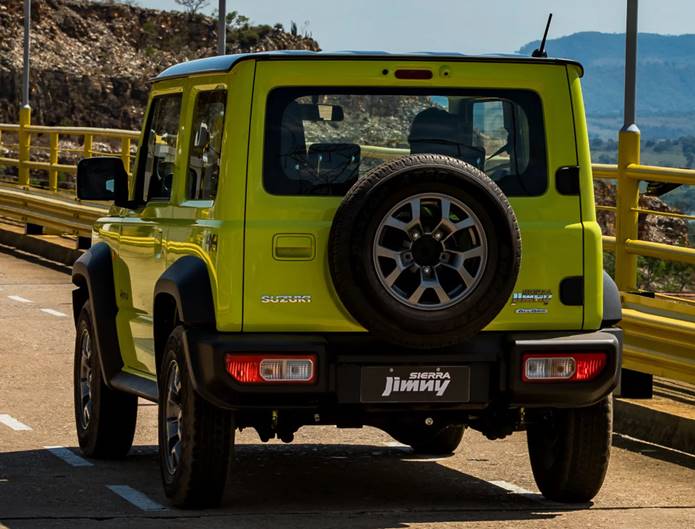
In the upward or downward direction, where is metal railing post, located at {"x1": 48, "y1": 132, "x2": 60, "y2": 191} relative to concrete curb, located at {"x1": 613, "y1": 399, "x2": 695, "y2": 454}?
upward

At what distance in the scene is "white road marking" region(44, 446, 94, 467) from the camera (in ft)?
30.4

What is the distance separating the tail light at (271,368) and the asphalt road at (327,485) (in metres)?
0.59

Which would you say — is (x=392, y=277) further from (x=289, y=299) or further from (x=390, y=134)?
(x=390, y=134)

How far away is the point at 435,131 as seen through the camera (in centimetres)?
789

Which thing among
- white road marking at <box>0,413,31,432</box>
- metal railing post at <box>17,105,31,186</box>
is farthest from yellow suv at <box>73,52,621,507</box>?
Answer: metal railing post at <box>17,105,31,186</box>

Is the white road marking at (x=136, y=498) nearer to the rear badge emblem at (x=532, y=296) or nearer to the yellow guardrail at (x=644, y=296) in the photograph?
the rear badge emblem at (x=532, y=296)

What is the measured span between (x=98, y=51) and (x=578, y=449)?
9129 centimetres

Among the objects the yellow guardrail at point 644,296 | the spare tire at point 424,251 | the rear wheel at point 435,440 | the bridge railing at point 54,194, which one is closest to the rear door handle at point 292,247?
the spare tire at point 424,251

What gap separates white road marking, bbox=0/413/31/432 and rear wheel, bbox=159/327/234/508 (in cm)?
263

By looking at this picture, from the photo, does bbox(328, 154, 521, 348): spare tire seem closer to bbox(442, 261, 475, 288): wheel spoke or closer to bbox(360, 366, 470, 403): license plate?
bbox(442, 261, 475, 288): wheel spoke

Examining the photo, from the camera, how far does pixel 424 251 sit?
293 inches

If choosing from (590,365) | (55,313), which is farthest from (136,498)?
(55,313)

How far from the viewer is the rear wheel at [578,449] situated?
8.11 m

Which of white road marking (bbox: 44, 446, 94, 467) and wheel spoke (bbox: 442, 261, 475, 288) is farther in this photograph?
white road marking (bbox: 44, 446, 94, 467)
